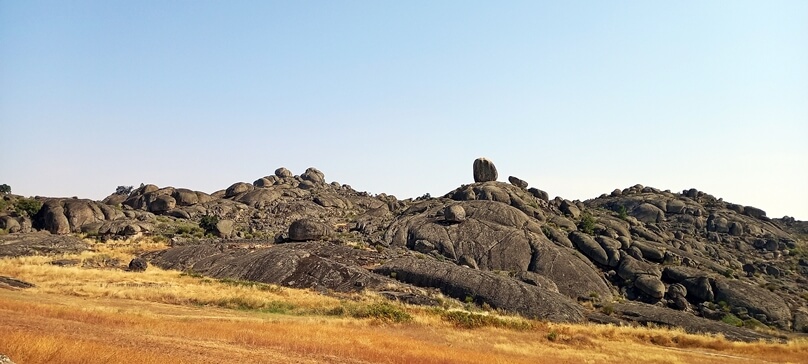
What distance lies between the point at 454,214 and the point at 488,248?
905 cm

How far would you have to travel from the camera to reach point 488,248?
2751 inches

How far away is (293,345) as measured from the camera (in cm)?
2067

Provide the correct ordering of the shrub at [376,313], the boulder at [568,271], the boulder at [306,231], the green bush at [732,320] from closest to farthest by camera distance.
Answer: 1. the shrub at [376,313]
2. the green bush at [732,320]
3. the boulder at [568,271]
4. the boulder at [306,231]

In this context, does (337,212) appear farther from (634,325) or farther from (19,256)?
(634,325)

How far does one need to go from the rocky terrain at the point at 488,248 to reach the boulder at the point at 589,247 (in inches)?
7.6

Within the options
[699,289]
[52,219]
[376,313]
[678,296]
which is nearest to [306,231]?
[376,313]

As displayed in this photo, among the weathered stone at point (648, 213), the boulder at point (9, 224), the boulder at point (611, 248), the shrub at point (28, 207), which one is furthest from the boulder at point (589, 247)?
the shrub at point (28, 207)

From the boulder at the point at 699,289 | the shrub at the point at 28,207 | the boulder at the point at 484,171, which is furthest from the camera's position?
the boulder at the point at 484,171

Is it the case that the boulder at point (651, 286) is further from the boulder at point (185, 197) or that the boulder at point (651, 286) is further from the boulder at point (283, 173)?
the boulder at point (283, 173)

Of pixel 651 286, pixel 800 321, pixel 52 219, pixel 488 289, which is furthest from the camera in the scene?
pixel 52 219

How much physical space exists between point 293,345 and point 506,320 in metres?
24.2

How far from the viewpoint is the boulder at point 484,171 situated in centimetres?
10519

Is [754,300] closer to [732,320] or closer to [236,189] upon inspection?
[732,320]

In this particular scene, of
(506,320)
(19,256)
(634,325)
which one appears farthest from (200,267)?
(634,325)
